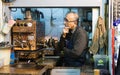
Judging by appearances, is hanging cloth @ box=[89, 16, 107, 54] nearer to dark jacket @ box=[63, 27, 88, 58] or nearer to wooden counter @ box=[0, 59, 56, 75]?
dark jacket @ box=[63, 27, 88, 58]

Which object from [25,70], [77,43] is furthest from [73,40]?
[25,70]

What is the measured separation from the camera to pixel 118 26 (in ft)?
9.44

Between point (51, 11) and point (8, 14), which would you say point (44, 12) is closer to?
point (51, 11)

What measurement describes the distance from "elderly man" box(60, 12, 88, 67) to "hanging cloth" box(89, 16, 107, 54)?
12cm

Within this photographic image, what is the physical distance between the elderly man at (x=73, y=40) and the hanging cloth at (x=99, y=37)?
0.12 meters

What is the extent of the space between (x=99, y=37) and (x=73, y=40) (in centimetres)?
36

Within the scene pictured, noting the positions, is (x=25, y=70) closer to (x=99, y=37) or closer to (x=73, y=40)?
(x=73, y=40)

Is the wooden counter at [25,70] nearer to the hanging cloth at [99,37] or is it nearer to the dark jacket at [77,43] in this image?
the dark jacket at [77,43]

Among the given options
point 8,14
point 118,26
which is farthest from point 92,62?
point 8,14

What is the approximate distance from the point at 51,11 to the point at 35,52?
64 cm

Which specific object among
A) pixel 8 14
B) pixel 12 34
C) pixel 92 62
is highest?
pixel 8 14

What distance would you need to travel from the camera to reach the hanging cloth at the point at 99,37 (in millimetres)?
3607

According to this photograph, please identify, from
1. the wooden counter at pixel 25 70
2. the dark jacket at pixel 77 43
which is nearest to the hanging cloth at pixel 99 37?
the dark jacket at pixel 77 43

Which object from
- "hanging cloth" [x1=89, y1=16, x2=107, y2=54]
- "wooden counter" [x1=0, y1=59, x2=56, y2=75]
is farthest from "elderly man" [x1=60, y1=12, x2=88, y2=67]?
"wooden counter" [x1=0, y1=59, x2=56, y2=75]
